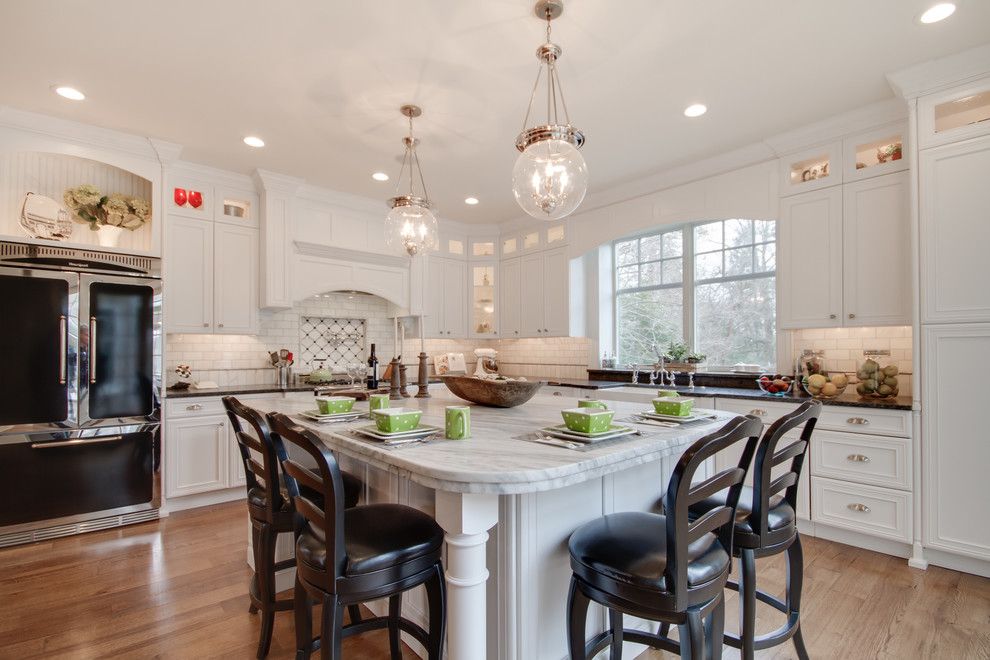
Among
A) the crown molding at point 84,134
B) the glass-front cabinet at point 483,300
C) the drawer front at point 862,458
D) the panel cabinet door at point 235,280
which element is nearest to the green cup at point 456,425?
the drawer front at point 862,458

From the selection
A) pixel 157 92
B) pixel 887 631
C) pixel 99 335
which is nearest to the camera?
pixel 887 631

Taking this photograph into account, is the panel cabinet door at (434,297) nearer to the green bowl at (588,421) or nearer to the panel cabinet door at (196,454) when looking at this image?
the panel cabinet door at (196,454)

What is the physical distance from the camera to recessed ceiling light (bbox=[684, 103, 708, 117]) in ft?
10.1

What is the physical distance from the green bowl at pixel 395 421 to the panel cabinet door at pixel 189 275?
316 centimetres

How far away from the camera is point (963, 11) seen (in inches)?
87.5


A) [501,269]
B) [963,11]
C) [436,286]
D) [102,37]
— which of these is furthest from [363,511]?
[501,269]

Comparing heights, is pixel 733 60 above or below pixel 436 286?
above

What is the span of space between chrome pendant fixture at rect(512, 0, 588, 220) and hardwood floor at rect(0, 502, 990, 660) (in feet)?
6.47

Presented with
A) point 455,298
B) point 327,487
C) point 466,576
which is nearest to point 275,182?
point 455,298

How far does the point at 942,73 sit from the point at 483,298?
4.37m

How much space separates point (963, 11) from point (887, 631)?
2873mm

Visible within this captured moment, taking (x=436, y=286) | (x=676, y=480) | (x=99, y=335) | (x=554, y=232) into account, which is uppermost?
(x=554, y=232)

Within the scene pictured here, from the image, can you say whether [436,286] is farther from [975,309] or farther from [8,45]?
[975,309]

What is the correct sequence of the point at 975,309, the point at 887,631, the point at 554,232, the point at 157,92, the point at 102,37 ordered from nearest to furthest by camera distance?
the point at 887,631 → the point at 102,37 → the point at 975,309 → the point at 157,92 → the point at 554,232
